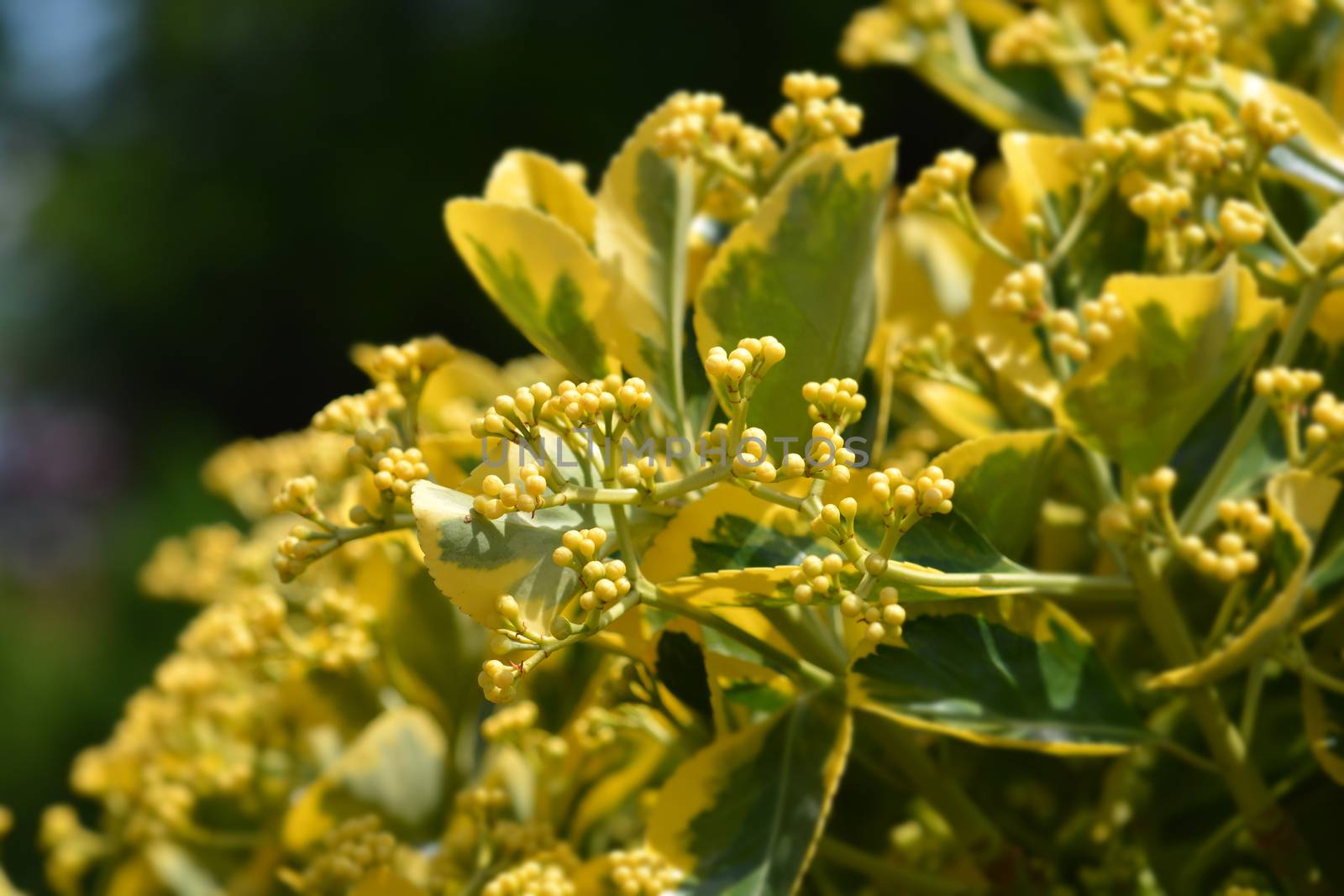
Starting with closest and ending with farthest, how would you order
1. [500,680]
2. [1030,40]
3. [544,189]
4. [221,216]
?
[500,680], [544,189], [1030,40], [221,216]

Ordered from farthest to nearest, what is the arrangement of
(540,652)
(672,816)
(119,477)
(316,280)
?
(119,477)
(316,280)
(672,816)
(540,652)

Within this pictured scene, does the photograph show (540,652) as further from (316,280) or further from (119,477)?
(119,477)

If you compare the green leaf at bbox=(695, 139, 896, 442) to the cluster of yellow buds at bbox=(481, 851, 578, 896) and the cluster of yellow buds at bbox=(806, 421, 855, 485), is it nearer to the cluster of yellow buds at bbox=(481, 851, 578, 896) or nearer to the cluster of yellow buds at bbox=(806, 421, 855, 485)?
the cluster of yellow buds at bbox=(806, 421, 855, 485)

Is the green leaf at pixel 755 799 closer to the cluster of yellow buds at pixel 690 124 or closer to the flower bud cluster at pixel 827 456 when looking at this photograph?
the flower bud cluster at pixel 827 456

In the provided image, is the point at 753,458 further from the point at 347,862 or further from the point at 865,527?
the point at 347,862

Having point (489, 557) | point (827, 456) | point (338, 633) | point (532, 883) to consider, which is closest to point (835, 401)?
point (827, 456)

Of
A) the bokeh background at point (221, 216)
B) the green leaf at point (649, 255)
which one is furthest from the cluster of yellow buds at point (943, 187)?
the bokeh background at point (221, 216)

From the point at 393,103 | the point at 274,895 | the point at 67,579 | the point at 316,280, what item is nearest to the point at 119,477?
the point at 67,579
